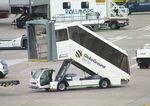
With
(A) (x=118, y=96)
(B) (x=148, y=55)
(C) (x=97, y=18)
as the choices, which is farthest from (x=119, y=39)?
(A) (x=118, y=96)

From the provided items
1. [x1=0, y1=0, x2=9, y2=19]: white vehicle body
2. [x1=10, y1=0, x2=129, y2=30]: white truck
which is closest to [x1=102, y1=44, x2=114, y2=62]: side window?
[x1=10, y1=0, x2=129, y2=30]: white truck

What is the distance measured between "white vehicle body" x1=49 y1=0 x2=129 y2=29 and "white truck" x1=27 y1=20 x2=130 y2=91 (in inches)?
1340

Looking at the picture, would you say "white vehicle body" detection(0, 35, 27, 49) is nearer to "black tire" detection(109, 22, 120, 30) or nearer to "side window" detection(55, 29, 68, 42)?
"black tire" detection(109, 22, 120, 30)

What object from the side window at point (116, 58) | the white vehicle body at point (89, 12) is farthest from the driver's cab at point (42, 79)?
the white vehicle body at point (89, 12)

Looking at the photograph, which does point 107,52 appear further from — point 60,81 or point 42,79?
point 42,79

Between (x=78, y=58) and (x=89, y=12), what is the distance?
3594 cm

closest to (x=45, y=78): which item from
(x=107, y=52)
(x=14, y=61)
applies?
(x=107, y=52)

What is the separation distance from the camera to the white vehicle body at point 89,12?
68812 millimetres

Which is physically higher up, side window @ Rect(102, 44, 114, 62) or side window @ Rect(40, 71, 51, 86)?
side window @ Rect(102, 44, 114, 62)

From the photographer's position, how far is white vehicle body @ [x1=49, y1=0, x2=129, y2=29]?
68812mm

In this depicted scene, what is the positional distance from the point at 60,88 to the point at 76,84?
0.88 m

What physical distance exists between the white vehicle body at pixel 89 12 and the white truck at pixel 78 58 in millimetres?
34038

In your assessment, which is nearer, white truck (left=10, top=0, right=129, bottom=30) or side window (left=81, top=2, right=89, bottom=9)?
white truck (left=10, top=0, right=129, bottom=30)

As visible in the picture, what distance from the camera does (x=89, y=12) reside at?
68.9 meters
